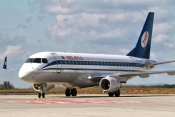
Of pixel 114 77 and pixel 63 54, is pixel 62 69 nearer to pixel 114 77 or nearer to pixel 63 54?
pixel 63 54

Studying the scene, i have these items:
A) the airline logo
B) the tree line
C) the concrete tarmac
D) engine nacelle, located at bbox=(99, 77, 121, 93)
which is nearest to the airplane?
engine nacelle, located at bbox=(99, 77, 121, 93)

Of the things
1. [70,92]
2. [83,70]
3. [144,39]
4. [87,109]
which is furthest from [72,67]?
[87,109]

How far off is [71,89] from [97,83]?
2.64 metres

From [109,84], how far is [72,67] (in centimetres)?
401

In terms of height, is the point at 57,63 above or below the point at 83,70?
above

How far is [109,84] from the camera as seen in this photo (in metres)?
46.9

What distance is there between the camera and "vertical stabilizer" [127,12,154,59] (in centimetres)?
5614

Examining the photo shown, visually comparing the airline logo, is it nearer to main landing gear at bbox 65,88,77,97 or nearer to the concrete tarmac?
main landing gear at bbox 65,88,77,97

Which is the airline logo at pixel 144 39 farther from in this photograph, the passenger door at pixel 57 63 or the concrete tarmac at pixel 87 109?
the concrete tarmac at pixel 87 109

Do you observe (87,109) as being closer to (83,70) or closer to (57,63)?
(57,63)

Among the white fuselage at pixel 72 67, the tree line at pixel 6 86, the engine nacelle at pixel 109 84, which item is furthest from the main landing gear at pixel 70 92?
the tree line at pixel 6 86

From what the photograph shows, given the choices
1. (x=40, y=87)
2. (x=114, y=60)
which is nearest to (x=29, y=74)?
(x=40, y=87)

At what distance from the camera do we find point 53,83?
45.4m

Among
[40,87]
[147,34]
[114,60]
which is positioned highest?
[147,34]
